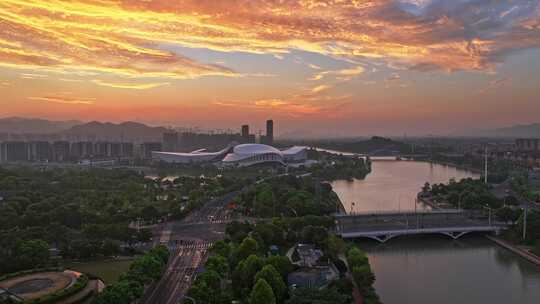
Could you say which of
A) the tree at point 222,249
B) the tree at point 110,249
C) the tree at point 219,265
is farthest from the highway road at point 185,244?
the tree at point 110,249

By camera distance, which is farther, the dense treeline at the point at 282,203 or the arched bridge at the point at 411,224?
the dense treeline at the point at 282,203

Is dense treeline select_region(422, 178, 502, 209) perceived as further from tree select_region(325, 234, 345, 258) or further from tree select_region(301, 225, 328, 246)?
tree select_region(325, 234, 345, 258)

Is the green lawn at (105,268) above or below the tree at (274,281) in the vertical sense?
below

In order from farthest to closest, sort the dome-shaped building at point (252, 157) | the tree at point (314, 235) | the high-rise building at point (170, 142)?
the high-rise building at point (170, 142), the dome-shaped building at point (252, 157), the tree at point (314, 235)

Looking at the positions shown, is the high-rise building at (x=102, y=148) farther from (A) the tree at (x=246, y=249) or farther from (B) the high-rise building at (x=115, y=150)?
(A) the tree at (x=246, y=249)

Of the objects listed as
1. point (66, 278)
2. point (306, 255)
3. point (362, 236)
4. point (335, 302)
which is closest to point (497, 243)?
point (362, 236)

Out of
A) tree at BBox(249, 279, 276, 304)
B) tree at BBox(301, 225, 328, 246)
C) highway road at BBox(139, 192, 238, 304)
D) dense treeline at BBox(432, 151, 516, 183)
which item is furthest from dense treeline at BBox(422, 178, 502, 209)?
tree at BBox(249, 279, 276, 304)

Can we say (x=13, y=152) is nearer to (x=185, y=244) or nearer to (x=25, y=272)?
(x=185, y=244)
